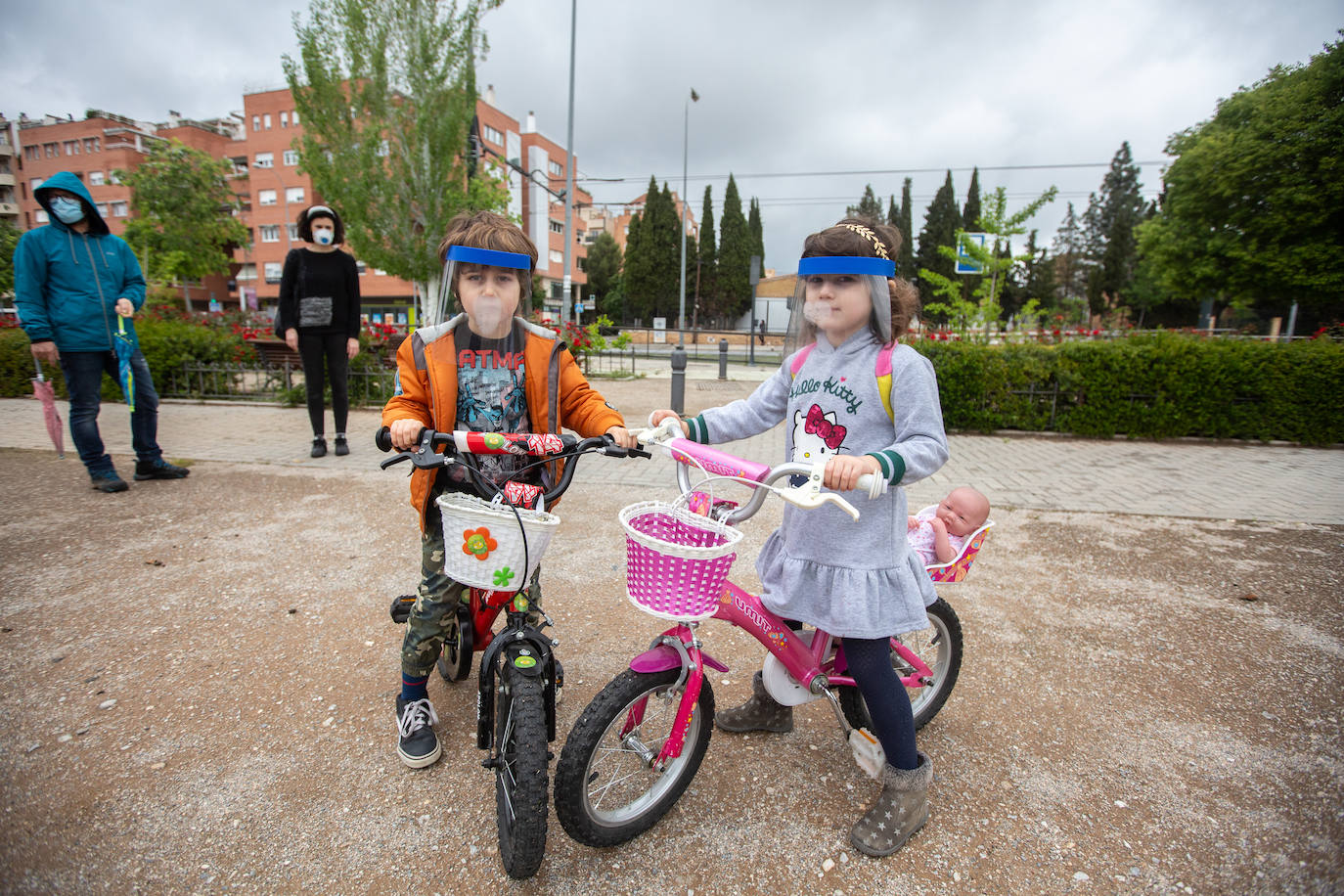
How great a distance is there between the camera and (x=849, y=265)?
176 cm

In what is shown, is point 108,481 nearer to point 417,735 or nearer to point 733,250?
point 417,735

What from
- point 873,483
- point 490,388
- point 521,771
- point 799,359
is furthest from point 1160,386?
point 521,771

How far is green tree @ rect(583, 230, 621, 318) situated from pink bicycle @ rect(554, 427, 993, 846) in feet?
187

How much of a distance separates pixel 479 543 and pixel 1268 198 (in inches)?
1393

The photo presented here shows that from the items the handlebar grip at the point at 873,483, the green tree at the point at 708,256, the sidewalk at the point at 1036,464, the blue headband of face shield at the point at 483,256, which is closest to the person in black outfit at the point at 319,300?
the sidewalk at the point at 1036,464

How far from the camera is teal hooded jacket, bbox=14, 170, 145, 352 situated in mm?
4496

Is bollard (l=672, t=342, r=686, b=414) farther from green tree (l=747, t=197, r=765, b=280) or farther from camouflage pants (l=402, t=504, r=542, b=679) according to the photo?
green tree (l=747, t=197, r=765, b=280)

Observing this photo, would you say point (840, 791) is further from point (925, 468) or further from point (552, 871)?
point (925, 468)

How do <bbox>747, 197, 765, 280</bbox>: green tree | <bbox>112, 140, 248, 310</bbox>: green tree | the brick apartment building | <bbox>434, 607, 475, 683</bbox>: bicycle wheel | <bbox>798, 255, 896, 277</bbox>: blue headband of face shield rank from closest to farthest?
<bbox>798, 255, 896, 277</bbox>: blue headband of face shield, <bbox>434, 607, 475, 683</bbox>: bicycle wheel, <bbox>112, 140, 248, 310</bbox>: green tree, the brick apartment building, <bbox>747, 197, 765, 280</bbox>: green tree

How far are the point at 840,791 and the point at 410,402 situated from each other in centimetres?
198

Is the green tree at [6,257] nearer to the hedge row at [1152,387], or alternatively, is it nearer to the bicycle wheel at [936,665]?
the hedge row at [1152,387]

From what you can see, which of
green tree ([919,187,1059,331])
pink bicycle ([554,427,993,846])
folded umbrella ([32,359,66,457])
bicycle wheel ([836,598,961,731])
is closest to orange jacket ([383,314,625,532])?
pink bicycle ([554,427,993,846])

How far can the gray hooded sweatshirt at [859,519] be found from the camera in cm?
177

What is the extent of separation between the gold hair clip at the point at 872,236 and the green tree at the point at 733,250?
48.9 metres
